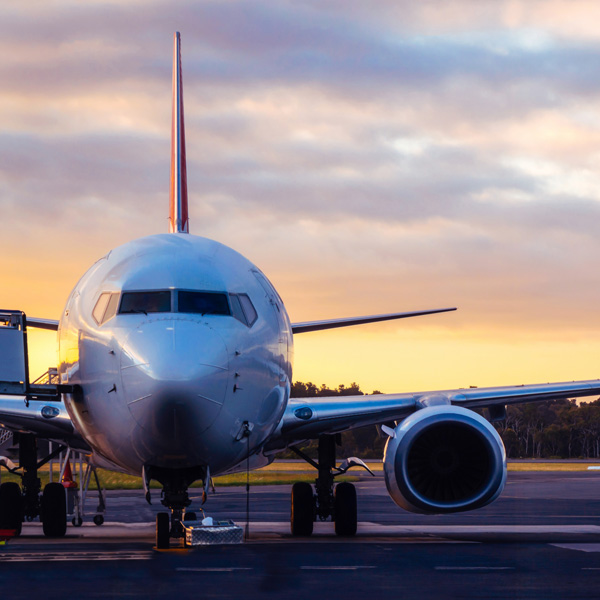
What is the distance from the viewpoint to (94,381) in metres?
13.7

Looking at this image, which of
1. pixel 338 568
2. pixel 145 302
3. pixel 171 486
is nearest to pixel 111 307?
pixel 145 302

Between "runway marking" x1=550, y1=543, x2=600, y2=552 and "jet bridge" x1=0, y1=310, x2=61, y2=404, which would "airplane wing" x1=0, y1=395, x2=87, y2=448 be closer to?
"jet bridge" x1=0, y1=310, x2=61, y2=404

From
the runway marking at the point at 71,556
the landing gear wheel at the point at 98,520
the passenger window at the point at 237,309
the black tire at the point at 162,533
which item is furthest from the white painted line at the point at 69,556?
the landing gear wheel at the point at 98,520

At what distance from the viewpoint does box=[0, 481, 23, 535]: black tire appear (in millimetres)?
18594

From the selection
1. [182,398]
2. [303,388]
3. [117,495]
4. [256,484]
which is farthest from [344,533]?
[303,388]

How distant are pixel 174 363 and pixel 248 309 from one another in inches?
86.1

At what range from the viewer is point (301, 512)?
18406 mm

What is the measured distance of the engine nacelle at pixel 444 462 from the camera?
15.7 metres

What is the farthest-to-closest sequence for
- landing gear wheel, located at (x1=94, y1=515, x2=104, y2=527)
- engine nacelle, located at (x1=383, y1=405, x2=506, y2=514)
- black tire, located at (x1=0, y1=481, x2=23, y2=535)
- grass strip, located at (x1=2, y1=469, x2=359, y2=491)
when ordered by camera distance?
grass strip, located at (x1=2, y1=469, x2=359, y2=491)
landing gear wheel, located at (x1=94, y1=515, x2=104, y2=527)
black tire, located at (x1=0, y1=481, x2=23, y2=535)
engine nacelle, located at (x1=383, y1=405, x2=506, y2=514)

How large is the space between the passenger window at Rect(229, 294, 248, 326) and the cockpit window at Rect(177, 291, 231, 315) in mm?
95

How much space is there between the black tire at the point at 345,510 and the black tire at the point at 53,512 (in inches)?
177

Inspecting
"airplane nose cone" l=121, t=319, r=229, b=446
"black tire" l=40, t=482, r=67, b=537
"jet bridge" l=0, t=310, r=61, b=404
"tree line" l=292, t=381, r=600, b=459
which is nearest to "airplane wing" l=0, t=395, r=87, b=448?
"jet bridge" l=0, t=310, r=61, b=404

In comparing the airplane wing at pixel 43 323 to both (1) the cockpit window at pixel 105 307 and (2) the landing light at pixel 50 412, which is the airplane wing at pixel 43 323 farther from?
(1) the cockpit window at pixel 105 307

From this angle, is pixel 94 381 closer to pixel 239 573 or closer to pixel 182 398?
pixel 182 398
